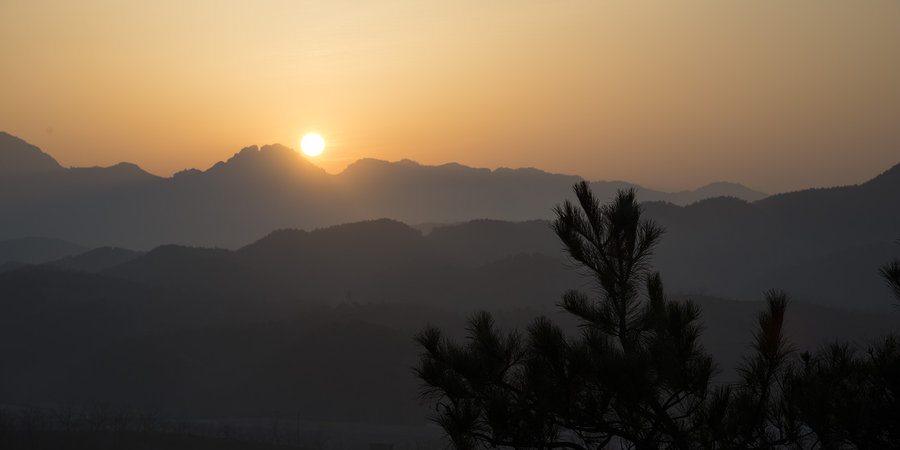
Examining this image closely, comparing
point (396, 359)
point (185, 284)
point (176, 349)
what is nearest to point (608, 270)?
point (396, 359)

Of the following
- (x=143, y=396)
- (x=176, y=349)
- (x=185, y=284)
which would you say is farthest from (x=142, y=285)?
(x=143, y=396)

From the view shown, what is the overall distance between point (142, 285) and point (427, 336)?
174m

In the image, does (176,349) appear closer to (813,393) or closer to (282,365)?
(282,365)

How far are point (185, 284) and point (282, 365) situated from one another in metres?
80.3

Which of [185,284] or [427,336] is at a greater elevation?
[185,284]

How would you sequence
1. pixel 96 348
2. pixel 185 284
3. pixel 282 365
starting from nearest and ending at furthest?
pixel 282 365 → pixel 96 348 → pixel 185 284

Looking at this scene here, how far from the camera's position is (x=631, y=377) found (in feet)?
32.5

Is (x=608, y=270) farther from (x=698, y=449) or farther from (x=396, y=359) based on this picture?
(x=396, y=359)

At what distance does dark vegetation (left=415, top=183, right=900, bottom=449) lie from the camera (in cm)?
1034

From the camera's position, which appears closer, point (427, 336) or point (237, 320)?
point (427, 336)

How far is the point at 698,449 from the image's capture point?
10547 millimetres

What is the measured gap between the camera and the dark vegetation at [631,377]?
10.3 metres

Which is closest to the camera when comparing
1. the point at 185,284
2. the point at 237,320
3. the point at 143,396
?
the point at 143,396

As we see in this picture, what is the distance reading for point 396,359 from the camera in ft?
386
